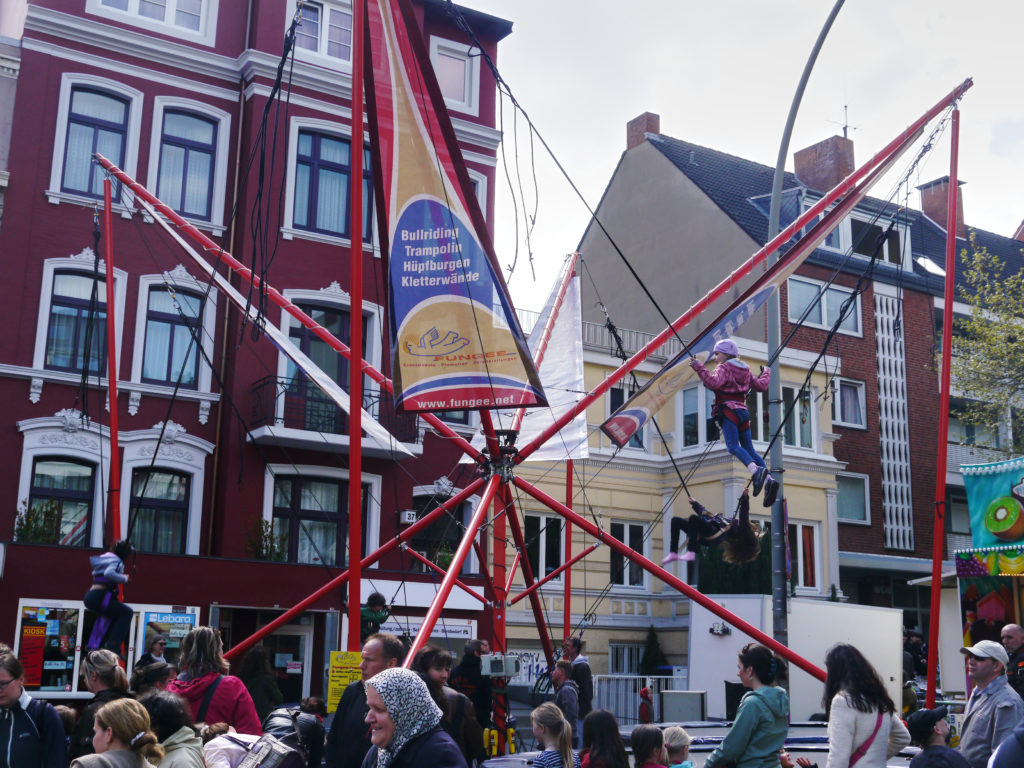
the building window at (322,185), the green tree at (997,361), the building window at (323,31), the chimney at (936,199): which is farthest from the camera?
the chimney at (936,199)

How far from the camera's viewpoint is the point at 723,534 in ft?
44.9

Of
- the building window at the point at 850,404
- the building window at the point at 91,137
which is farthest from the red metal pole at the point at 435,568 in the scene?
the building window at the point at 850,404

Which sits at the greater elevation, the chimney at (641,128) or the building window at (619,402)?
the chimney at (641,128)

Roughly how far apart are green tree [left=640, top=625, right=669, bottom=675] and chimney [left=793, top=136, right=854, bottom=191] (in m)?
16.5

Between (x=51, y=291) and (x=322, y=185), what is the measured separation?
19.9ft

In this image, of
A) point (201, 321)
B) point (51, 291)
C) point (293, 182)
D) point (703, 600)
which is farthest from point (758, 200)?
point (703, 600)

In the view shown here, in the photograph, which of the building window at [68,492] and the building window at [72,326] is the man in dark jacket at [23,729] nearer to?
the building window at [68,492]

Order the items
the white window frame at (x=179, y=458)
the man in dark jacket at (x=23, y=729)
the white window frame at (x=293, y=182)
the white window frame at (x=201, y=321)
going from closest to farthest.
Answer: the man in dark jacket at (x=23, y=729) < the white window frame at (x=179, y=458) < the white window frame at (x=201, y=321) < the white window frame at (x=293, y=182)

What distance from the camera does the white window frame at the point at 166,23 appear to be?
75.2 feet

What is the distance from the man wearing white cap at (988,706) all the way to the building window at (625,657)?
22828 millimetres

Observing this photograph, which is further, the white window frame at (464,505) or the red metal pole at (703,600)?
the white window frame at (464,505)

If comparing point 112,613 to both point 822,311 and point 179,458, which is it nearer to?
point 179,458

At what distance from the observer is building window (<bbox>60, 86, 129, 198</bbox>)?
22.2 m

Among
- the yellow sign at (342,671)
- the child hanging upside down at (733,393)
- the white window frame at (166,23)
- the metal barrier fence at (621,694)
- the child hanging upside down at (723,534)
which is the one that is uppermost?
the white window frame at (166,23)
